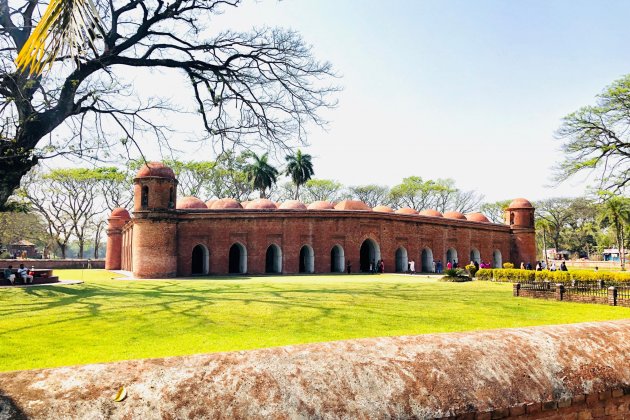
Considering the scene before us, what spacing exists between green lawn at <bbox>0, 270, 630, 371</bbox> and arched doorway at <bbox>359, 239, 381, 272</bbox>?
15.6 m

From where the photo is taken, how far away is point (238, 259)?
3188 cm

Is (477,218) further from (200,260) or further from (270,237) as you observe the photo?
(200,260)

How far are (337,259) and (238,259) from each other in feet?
22.9

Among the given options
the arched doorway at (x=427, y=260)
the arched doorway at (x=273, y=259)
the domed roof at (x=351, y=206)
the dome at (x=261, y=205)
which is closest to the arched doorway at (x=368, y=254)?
the domed roof at (x=351, y=206)

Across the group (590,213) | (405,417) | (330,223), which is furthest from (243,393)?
(590,213)

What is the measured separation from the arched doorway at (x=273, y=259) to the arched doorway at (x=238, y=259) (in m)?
2.01

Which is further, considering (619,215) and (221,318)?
(619,215)

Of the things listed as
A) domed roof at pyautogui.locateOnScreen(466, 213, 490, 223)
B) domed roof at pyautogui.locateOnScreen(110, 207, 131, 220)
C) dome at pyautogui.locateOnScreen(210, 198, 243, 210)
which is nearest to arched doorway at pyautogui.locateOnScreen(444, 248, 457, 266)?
domed roof at pyautogui.locateOnScreen(466, 213, 490, 223)

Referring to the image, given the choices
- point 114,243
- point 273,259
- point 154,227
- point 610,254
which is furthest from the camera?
point 610,254

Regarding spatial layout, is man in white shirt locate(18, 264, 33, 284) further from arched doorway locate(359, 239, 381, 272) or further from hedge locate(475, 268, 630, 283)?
hedge locate(475, 268, 630, 283)

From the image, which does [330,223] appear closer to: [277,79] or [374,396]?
[277,79]

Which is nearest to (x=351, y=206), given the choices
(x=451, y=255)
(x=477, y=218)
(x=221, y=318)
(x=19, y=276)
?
(x=451, y=255)

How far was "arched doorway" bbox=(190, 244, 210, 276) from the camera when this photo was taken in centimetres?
2811

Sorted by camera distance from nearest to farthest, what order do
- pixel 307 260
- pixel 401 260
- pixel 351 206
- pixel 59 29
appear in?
pixel 59 29 < pixel 307 260 < pixel 351 206 < pixel 401 260
